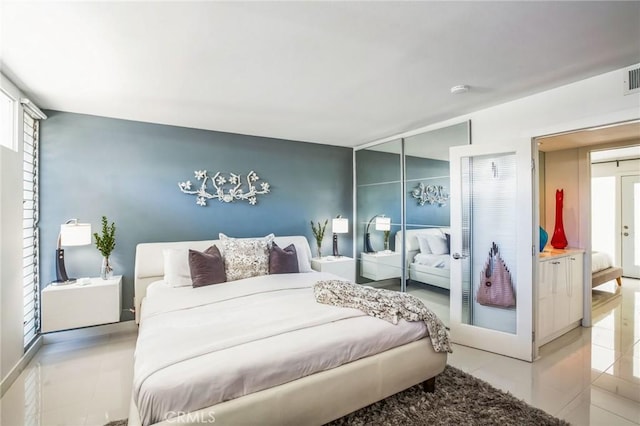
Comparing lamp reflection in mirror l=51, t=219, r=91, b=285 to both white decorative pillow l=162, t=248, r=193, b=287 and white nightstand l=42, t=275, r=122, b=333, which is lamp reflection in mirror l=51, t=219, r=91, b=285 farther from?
white decorative pillow l=162, t=248, r=193, b=287

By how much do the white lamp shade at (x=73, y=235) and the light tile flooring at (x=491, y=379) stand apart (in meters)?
1.13

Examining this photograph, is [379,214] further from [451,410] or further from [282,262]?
[451,410]

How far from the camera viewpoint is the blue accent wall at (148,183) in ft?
10.6

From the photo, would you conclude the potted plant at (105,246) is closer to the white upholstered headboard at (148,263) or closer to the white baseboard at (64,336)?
the white upholstered headboard at (148,263)

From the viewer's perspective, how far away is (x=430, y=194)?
3.78 metres

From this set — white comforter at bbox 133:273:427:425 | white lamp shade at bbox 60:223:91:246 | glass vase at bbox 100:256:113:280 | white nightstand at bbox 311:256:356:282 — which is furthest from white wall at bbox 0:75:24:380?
white nightstand at bbox 311:256:356:282

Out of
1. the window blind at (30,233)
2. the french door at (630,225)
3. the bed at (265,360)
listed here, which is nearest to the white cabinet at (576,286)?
the bed at (265,360)

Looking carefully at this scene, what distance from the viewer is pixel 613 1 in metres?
1.55

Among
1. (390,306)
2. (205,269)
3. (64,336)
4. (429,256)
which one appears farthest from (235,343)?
(429,256)

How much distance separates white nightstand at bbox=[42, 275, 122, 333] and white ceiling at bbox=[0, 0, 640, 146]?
6.23ft

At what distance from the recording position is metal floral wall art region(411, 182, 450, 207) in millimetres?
3567

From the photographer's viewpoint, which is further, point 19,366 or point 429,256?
point 429,256

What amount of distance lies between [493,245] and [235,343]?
109 inches

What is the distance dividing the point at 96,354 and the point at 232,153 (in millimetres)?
2794
